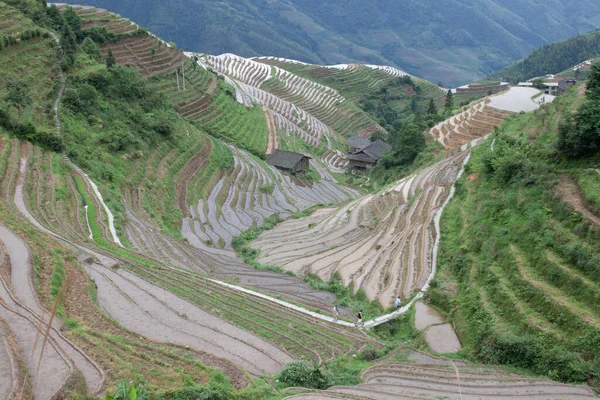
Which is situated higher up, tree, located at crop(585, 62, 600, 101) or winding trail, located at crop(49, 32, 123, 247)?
tree, located at crop(585, 62, 600, 101)

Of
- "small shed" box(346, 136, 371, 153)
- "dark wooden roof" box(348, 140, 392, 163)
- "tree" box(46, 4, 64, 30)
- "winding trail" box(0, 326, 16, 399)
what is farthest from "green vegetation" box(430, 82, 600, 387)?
"small shed" box(346, 136, 371, 153)

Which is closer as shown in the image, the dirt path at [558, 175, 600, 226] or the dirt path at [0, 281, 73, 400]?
the dirt path at [0, 281, 73, 400]

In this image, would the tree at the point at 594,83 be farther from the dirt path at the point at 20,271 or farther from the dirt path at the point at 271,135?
the dirt path at the point at 271,135

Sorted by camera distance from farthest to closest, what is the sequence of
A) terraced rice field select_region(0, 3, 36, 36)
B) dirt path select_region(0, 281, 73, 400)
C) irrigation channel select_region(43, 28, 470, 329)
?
terraced rice field select_region(0, 3, 36, 36)
irrigation channel select_region(43, 28, 470, 329)
dirt path select_region(0, 281, 73, 400)

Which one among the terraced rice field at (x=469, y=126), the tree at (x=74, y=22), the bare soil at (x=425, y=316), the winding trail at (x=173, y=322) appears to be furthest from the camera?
the tree at (x=74, y=22)

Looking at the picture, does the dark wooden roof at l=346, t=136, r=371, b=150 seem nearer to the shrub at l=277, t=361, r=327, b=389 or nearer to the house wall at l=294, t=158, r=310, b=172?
the house wall at l=294, t=158, r=310, b=172

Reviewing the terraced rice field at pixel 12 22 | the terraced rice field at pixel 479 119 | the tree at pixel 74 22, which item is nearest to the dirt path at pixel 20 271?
the terraced rice field at pixel 12 22

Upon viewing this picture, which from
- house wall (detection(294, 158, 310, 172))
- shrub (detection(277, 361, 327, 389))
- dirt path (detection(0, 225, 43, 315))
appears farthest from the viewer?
house wall (detection(294, 158, 310, 172))
